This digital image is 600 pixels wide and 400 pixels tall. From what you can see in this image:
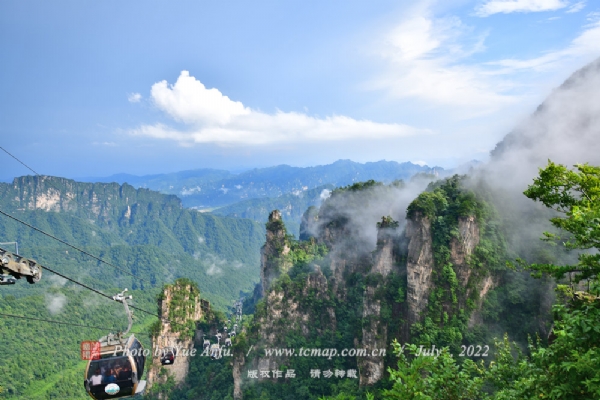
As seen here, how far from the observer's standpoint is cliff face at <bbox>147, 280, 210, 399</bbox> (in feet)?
172

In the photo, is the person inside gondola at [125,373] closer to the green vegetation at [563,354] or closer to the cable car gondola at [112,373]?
the cable car gondola at [112,373]

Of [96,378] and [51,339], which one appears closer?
[96,378]

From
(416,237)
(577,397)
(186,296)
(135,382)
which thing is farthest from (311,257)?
(577,397)

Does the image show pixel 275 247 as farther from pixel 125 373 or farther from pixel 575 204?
pixel 575 204

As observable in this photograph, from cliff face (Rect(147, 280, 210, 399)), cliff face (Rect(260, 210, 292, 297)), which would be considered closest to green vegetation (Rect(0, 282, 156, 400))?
cliff face (Rect(147, 280, 210, 399))

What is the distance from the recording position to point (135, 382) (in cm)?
1329

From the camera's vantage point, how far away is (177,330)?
179 ft

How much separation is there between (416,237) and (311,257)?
37128 millimetres

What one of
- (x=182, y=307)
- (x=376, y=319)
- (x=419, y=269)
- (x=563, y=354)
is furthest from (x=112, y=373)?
(x=182, y=307)

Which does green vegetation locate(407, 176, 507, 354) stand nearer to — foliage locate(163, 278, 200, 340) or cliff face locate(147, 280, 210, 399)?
cliff face locate(147, 280, 210, 399)

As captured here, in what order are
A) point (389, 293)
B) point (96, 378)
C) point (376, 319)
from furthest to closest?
point (389, 293) → point (376, 319) → point (96, 378)

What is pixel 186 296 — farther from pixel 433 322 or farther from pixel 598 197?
pixel 598 197

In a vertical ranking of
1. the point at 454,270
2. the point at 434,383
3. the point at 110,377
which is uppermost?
the point at 434,383

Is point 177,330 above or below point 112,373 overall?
below
